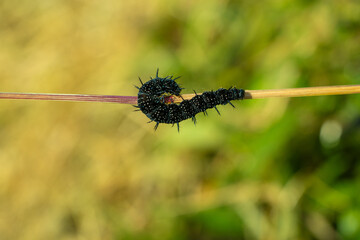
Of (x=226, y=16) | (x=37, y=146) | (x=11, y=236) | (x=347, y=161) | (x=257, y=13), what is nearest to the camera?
(x=347, y=161)

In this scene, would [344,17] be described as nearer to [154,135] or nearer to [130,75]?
[154,135]

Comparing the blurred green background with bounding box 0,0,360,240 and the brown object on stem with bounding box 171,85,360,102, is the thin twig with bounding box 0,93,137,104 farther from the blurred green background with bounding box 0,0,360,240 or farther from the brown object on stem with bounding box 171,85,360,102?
the blurred green background with bounding box 0,0,360,240

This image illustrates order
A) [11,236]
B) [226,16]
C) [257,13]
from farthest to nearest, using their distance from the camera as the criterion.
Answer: [11,236] → [226,16] → [257,13]

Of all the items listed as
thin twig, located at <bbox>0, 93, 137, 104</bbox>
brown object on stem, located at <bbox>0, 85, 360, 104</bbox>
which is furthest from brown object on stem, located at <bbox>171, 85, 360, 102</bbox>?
thin twig, located at <bbox>0, 93, 137, 104</bbox>

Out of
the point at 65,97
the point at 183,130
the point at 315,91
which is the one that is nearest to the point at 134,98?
the point at 65,97

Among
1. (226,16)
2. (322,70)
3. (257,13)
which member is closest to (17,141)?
(226,16)

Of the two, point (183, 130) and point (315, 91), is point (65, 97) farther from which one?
point (183, 130)

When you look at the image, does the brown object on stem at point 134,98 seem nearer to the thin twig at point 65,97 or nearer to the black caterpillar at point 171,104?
the thin twig at point 65,97
